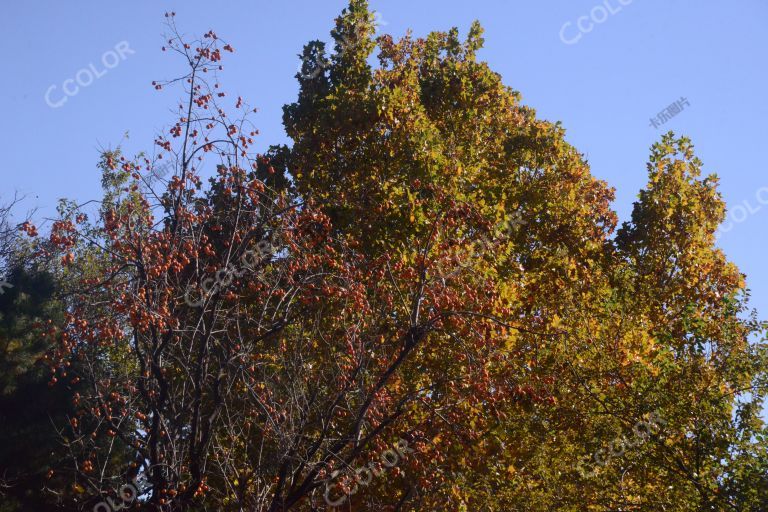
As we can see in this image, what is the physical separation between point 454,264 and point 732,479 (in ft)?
19.6

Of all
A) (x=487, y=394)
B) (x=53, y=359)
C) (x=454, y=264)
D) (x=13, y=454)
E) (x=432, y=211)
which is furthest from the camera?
(x=13, y=454)

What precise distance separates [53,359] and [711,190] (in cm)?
1822

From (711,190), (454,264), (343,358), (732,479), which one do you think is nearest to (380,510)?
(343,358)

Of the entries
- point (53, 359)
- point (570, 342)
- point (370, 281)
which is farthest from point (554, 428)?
point (53, 359)

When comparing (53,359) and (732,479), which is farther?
(732,479)

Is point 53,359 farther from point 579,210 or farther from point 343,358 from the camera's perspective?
point 579,210

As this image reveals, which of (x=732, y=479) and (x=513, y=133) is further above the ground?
(x=513, y=133)

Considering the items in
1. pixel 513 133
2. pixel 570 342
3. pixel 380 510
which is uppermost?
pixel 513 133

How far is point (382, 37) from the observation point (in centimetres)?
2588

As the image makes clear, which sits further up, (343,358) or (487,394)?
(343,358)

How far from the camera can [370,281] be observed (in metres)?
15.4

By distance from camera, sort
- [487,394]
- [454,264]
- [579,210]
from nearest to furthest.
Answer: [487,394] → [454,264] → [579,210]

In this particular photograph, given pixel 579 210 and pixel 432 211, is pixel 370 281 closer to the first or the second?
pixel 432 211

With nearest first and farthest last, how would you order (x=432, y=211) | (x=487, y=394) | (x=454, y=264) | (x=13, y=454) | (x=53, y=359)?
(x=53, y=359) → (x=487, y=394) → (x=454, y=264) → (x=432, y=211) → (x=13, y=454)
